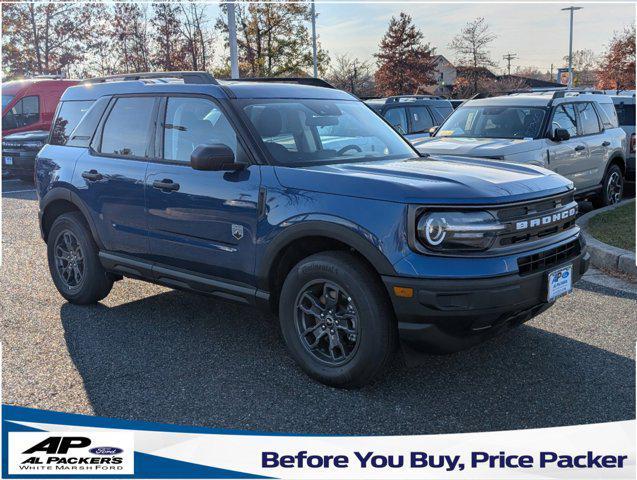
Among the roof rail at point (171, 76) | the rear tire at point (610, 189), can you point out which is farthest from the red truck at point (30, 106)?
the rear tire at point (610, 189)

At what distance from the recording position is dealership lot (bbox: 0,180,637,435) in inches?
145

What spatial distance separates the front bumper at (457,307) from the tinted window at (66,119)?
11.5ft

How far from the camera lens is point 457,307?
139 inches

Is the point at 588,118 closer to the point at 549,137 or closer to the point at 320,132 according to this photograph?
the point at 549,137

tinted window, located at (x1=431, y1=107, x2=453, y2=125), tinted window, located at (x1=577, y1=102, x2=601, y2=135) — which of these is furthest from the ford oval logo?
tinted window, located at (x1=431, y1=107, x2=453, y2=125)

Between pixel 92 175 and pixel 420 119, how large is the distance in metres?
8.93

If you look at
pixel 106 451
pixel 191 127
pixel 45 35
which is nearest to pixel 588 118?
pixel 191 127

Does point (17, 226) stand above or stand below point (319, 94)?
below

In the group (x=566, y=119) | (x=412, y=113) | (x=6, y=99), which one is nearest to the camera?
(x=566, y=119)

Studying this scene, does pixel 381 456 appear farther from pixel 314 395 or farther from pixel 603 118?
pixel 603 118

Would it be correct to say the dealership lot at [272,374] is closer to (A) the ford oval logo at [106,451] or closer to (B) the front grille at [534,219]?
(A) the ford oval logo at [106,451]

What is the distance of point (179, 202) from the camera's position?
464 cm

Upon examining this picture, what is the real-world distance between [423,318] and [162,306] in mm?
2880

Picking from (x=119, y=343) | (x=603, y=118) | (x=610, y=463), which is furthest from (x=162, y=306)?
(x=603, y=118)
